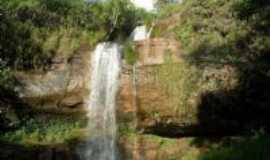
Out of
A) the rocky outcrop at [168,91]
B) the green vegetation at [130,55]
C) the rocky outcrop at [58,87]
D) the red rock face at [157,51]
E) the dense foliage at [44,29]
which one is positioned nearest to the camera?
the rocky outcrop at [168,91]

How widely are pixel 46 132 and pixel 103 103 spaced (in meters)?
2.13

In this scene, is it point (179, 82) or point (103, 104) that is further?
point (103, 104)

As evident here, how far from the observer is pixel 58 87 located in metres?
13.8

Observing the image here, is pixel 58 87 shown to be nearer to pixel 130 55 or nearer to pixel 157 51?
pixel 130 55

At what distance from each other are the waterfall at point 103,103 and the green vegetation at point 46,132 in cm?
48

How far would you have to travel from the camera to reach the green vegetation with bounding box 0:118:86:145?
12539mm

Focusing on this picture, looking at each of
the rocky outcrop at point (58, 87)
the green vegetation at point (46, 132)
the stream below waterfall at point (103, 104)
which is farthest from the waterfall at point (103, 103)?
the green vegetation at point (46, 132)

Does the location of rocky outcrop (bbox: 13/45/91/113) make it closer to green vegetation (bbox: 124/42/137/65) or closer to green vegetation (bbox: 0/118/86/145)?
green vegetation (bbox: 0/118/86/145)

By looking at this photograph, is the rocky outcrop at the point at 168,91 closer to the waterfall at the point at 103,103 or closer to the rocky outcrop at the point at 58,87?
the waterfall at the point at 103,103

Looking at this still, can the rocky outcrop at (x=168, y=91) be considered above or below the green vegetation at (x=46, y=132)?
above

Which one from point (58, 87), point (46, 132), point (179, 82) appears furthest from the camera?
point (58, 87)

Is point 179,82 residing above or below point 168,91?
Result: above

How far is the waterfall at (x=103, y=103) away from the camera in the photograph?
43.2ft

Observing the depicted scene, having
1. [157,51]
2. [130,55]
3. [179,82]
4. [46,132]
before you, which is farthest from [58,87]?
[179,82]
